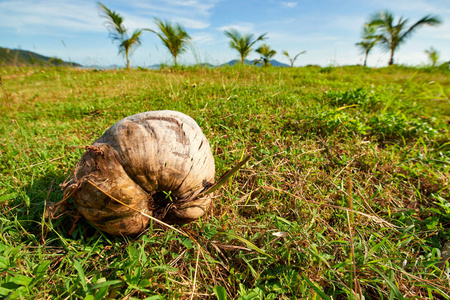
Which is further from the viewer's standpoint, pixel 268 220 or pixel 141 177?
pixel 268 220

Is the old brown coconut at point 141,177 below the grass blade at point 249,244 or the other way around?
the other way around

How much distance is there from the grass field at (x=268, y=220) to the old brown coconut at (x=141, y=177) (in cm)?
18

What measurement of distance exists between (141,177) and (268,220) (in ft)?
3.48

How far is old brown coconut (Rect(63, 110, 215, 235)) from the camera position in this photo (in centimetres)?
130

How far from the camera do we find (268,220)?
1.75m

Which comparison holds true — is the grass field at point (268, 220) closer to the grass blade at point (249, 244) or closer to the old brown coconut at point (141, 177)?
the grass blade at point (249, 244)

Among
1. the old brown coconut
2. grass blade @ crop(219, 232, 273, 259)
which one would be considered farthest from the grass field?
the old brown coconut

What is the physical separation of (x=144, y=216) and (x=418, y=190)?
2575mm

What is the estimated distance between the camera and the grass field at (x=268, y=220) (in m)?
1.26

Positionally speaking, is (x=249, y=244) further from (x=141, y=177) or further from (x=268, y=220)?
(x=141, y=177)

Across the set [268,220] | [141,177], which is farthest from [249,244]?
[141,177]

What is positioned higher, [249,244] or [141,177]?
[141,177]

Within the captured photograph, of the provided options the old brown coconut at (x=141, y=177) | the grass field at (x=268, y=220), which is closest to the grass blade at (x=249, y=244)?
the grass field at (x=268, y=220)

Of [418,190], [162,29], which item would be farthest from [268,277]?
[162,29]
